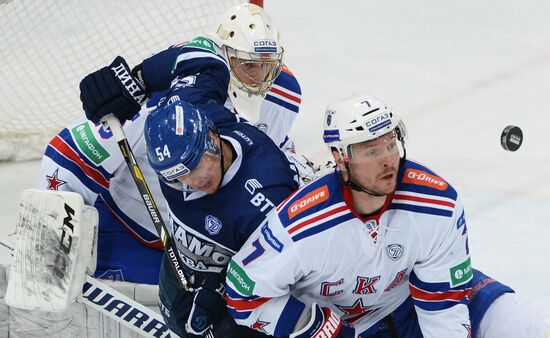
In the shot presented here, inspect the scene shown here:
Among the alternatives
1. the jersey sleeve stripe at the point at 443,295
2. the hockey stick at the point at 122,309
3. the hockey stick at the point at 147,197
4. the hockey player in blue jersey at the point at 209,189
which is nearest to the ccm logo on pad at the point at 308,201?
the hockey player in blue jersey at the point at 209,189

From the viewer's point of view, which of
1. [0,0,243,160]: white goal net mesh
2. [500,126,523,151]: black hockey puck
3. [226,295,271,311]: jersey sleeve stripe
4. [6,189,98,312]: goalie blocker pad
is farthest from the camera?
[0,0,243,160]: white goal net mesh

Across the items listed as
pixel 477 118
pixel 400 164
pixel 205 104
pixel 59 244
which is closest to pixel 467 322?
pixel 400 164

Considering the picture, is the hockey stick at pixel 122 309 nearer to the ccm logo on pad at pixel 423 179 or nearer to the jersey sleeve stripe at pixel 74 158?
the jersey sleeve stripe at pixel 74 158

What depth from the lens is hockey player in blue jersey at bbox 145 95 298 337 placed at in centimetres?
222

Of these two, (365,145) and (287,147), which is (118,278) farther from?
(365,145)

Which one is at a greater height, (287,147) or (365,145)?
(365,145)

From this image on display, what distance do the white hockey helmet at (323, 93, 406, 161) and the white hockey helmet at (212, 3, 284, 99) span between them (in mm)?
953

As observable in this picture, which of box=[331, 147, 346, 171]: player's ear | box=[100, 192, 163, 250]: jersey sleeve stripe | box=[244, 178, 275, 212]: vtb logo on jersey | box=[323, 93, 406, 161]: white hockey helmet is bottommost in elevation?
box=[100, 192, 163, 250]: jersey sleeve stripe

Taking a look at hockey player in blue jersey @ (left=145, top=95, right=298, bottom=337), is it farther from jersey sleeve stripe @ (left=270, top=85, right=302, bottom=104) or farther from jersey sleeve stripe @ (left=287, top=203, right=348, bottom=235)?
jersey sleeve stripe @ (left=270, top=85, right=302, bottom=104)

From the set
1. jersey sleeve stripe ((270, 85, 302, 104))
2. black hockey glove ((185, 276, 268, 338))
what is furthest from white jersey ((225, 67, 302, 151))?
black hockey glove ((185, 276, 268, 338))

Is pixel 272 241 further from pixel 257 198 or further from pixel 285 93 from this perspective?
pixel 285 93

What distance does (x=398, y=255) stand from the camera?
2.28m

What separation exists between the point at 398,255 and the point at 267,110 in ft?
3.98

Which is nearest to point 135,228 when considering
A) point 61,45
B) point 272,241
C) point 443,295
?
point 272,241
